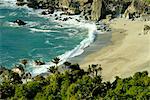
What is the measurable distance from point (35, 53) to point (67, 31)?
21.9 m

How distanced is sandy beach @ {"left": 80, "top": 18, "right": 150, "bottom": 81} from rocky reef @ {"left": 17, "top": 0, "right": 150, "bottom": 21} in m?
13.0

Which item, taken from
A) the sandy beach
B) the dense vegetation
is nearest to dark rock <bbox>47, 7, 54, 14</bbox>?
the sandy beach

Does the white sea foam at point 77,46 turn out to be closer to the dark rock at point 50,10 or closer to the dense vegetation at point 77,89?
the dark rock at point 50,10

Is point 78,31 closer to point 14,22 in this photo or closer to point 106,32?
point 106,32

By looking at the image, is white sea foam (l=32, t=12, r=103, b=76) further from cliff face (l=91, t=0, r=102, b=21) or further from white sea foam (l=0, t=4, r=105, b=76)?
cliff face (l=91, t=0, r=102, b=21)

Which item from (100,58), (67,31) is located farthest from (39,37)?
(100,58)

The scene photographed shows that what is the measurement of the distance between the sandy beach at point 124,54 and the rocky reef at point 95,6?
12992mm

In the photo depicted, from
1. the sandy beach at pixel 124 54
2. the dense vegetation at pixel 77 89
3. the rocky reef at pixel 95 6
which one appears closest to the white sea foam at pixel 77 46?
the sandy beach at pixel 124 54

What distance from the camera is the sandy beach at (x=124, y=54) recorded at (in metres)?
87.1

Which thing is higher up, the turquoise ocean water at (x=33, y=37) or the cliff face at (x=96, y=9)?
the cliff face at (x=96, y=9)

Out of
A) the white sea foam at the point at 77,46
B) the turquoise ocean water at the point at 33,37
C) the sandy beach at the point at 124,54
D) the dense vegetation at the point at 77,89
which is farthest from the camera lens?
the turquoise ocean water at the point at 33,37

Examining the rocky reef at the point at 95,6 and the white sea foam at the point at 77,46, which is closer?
the white sea foam at the point at 77,46

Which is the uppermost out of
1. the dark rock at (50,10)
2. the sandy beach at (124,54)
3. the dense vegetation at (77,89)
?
the dark rock at (50,10)

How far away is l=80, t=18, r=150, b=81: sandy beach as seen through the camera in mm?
87125
